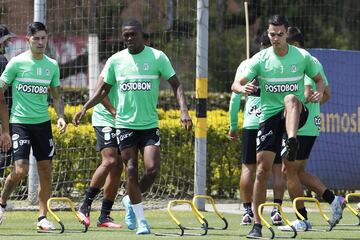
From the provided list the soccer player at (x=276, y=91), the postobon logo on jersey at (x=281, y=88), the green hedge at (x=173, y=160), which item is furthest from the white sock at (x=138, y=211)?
the green hedge at (x=173, y=160)

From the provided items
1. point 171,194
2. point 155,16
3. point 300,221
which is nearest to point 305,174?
point 300,221

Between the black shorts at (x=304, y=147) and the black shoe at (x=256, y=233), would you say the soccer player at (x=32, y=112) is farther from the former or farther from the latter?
the black shorts at (x=304, y=147)

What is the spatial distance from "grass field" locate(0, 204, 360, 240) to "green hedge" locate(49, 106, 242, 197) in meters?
1.42

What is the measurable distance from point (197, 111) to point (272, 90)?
14.3 ft

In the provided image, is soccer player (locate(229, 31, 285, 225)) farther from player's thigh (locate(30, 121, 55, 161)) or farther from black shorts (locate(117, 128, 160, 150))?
player's thigh (locate(30, 121, 55, 161))

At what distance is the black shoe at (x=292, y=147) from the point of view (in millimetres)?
11898

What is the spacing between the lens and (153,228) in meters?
13.7

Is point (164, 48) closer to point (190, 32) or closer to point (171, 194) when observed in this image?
point (190, 32)

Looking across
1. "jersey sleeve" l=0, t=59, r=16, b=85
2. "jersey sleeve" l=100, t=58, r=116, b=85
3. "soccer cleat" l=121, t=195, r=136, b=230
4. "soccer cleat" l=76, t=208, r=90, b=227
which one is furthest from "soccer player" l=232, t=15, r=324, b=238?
"jersey sleeve" l=0, t=59, r=16, b=85

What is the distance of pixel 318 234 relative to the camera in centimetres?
1292

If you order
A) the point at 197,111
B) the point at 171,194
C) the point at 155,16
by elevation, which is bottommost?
the point at 171,194

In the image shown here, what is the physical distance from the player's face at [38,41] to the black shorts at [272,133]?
105 inches

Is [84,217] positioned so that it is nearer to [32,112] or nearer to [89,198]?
[89,198]

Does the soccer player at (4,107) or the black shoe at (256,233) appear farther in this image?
the soccer player at (4,107)
